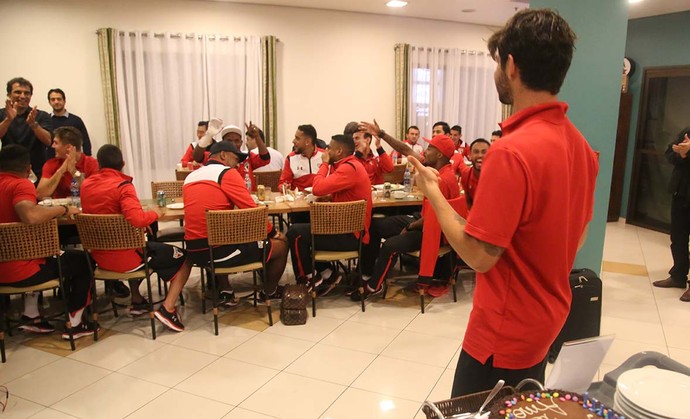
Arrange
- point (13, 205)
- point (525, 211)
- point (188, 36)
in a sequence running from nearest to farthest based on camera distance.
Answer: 1. point (525, 211)
2. point (13, 205)
3. point (188, 36)

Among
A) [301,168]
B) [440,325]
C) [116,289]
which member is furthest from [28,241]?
[440,325]

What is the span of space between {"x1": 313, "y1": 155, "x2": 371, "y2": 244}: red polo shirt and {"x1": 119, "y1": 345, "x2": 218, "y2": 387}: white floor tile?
5.36ft

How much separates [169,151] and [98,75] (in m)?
1.38

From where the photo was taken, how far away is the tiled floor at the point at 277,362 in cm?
275

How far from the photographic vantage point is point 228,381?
301 centimetres

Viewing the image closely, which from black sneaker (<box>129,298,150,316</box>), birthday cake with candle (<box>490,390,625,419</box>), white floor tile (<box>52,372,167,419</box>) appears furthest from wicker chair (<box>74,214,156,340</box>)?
birthday cake with candle (<box>490,390,625,419</box>)

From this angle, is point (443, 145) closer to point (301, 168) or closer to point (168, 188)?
point (301, 168)

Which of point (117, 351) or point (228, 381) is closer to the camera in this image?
point (228, 381)

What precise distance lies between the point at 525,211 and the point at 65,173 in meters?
4.53

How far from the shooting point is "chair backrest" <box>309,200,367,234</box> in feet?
12.5

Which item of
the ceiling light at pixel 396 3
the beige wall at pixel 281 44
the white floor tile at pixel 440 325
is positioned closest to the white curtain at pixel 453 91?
the beige wall at pixel 281 44

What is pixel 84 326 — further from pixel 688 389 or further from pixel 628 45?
pixel 628 45

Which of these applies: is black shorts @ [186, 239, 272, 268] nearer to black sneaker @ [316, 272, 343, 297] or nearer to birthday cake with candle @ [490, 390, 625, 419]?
black sneaker @ [316, 272, 343, 297]

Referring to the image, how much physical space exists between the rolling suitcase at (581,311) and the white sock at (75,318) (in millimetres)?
3297
